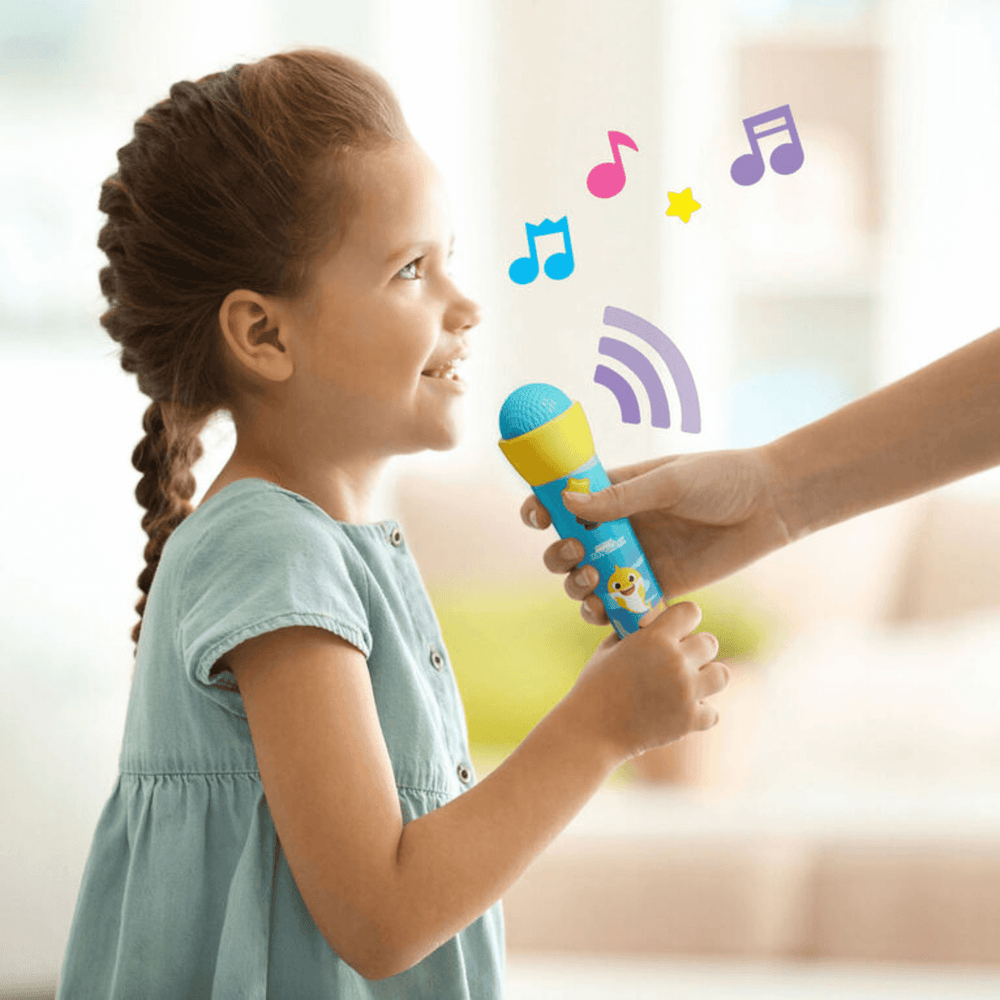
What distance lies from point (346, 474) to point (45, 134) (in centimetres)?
59

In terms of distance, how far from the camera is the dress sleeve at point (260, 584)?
1.98 ft

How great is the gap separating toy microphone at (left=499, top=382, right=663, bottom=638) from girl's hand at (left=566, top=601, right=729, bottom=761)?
0.07 feet

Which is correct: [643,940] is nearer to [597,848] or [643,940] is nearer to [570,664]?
[597,848]

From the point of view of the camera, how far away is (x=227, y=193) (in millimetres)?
690

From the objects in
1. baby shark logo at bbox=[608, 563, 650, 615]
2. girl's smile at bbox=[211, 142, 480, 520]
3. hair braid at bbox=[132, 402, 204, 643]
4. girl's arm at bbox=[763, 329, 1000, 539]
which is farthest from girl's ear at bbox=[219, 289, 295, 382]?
girl's arm at bbox=[763, 329, 1000, 539]

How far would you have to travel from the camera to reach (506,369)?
7.21ft

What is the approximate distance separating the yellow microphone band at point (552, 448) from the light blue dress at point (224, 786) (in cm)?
11

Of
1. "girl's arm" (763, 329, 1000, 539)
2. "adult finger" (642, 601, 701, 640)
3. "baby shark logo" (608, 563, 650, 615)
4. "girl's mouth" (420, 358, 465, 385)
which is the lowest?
"adult finger" (642, 601, 701, 640)

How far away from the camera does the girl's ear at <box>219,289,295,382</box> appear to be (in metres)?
0.71

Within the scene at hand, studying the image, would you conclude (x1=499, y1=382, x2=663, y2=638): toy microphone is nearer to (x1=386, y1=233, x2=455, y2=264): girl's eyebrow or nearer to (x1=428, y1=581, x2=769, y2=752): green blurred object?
(x1=386, y1=233, x2=455, y2=264): girl's eyebrow

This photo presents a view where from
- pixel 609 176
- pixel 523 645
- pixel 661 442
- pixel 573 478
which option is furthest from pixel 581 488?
pixel 661 442

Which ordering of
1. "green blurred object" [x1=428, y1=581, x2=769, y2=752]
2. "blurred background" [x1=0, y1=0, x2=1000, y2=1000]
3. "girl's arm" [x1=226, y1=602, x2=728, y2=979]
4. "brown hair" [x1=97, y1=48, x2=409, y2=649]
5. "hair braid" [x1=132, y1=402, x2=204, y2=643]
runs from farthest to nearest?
"green blurred object" [x1=428, y1=581, x2=769, y2=752] < "blurred background" [x1=0, y1=0, x2=1000, y2=1000] < "hair braid" [x1=132, y1=402, x2=204, y2=643] < "brown hair" [x1=97, y1=48, x2=409, y2=649] < "girl's arm" [x1=226, y1=602, x2=728, y2=979]

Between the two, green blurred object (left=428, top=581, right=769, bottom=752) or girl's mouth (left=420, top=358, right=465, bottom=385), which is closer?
girl's mouth (left=420, top=358, right=465, bottom=385)

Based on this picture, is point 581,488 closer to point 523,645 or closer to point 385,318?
point 385,318
